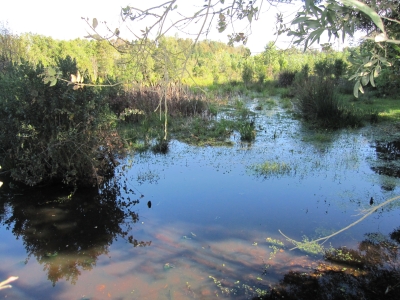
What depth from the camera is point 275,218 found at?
3.67m

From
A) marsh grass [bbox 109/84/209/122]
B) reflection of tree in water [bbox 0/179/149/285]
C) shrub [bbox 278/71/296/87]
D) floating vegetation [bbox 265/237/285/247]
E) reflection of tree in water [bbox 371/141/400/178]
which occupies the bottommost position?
reflection of tree in water [bbox 0/179/149/285]

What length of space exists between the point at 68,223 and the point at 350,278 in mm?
A: 2903

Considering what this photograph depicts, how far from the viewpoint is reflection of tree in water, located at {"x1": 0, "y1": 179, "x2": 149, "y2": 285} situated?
302 cm

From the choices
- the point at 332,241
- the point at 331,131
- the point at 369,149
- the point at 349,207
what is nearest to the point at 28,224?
the point at 332,241

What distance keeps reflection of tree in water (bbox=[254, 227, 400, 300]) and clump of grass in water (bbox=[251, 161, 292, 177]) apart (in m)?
2.01

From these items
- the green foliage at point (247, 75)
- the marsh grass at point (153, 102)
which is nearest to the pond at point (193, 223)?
the marsh grass at point (153, 102)

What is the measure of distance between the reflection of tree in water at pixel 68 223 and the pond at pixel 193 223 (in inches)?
0.5

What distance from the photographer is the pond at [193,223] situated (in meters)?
2.70

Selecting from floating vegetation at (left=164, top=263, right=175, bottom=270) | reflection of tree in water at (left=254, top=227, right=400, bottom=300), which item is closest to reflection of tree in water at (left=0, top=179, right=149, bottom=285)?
floating vegetation at (left=164, top=263, right=175, bottom=270)

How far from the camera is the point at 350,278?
267 centimetres

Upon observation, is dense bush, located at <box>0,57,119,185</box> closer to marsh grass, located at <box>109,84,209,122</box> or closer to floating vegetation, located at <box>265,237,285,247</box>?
floating vegetation, located at <box>265,237,285,247</box>

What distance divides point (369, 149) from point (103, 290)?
5.46 meters

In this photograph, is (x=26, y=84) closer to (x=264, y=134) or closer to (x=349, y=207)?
(x=349, y=207)

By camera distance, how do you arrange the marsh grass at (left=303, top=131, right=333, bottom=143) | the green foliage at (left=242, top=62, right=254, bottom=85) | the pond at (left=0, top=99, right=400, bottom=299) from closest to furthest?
the pond at (left=0, top=99, right=400, bottom=299) < the marsh grass at (left=303, top=131, right=333, bottom=143) < the green foliage at (left=242, top=62, right=254, bottom=85)
